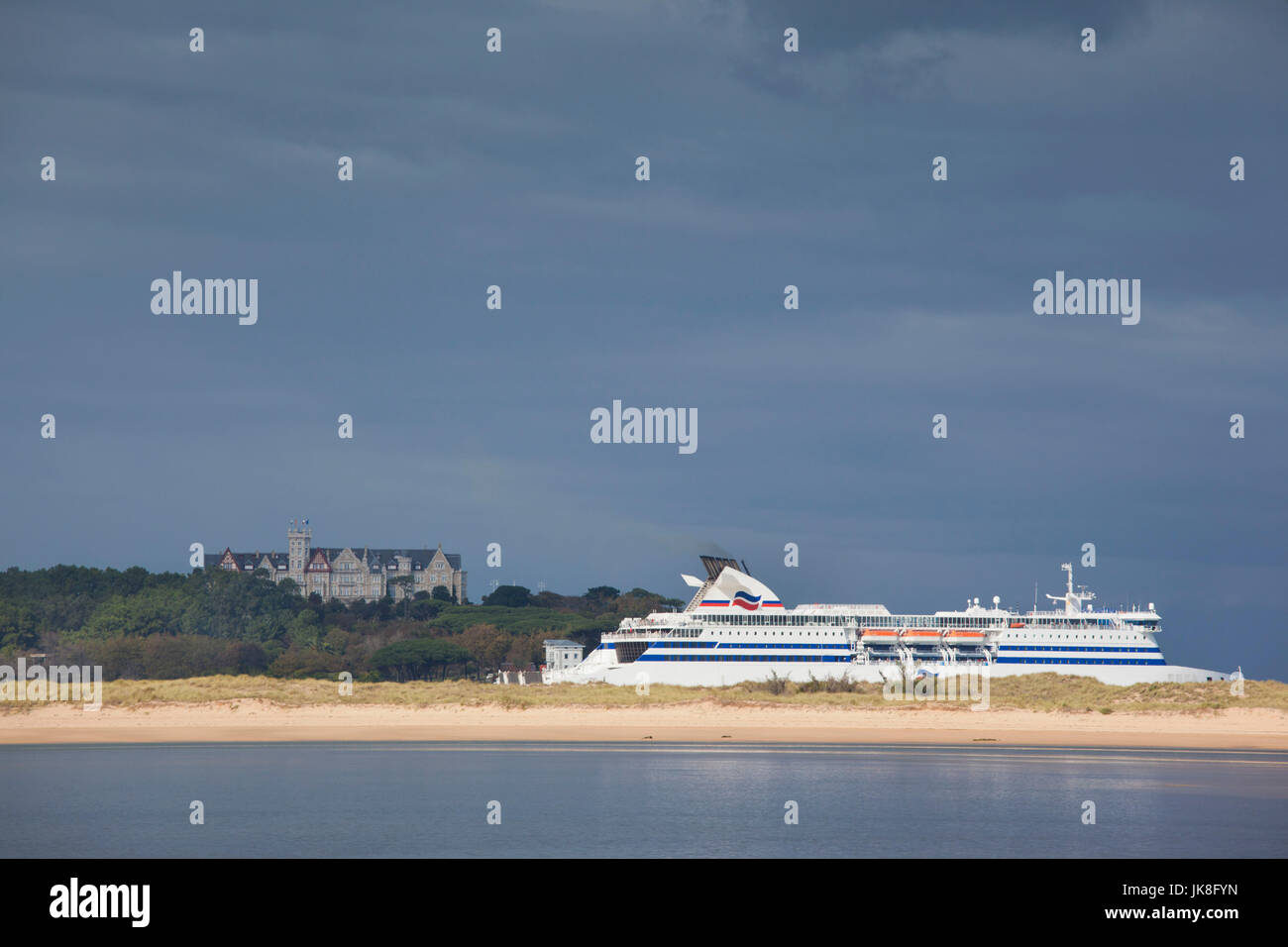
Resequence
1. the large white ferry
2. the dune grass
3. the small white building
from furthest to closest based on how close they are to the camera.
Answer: the small white building, the large white ferry, the dune grass

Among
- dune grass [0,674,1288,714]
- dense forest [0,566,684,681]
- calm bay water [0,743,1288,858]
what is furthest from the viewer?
dense forest [0,566,684,681]

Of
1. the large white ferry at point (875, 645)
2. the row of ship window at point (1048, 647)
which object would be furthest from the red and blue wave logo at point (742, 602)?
the row of ship window at point (1048, 647)

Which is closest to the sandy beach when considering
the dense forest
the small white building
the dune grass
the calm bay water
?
the dune grass

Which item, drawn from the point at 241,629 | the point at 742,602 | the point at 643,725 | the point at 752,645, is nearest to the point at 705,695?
the point at 643,725

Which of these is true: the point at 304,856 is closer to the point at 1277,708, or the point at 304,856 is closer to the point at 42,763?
the point at 42,763

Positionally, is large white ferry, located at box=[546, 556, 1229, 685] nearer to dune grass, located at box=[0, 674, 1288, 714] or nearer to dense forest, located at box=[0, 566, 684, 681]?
dune grass, located at box=[0, 674, 1288, 714]
